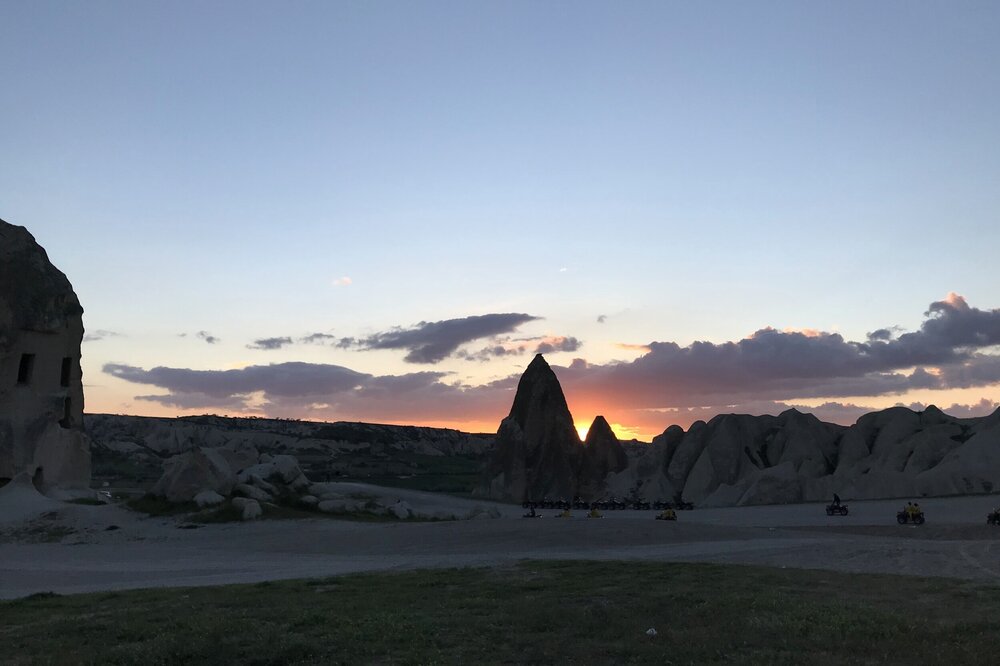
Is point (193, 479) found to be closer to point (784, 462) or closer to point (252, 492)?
point (252, 492)

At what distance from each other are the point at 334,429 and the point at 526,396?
102502 mm

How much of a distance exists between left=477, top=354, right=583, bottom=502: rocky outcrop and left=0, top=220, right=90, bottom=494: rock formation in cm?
3976

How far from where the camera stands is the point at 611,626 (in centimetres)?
1330

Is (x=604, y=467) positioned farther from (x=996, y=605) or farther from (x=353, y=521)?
(x=996, y=605)

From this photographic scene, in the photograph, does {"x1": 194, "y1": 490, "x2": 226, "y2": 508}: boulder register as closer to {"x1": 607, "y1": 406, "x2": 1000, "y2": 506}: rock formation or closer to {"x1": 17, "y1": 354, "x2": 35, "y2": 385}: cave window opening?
{"x1": 17, "y1": 354, "x2": 35, "y2": 385}: cave window opening

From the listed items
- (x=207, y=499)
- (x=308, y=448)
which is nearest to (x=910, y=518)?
(x=207, y=499)

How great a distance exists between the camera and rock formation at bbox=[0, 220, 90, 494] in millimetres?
46781

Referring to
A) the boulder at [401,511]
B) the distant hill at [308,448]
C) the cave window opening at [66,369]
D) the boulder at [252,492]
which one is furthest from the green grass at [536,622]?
the distant hill at [308,448]

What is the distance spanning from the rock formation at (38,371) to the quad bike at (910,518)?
4529cm

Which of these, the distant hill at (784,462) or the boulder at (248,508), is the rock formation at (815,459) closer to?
the distant hill at (784,462)

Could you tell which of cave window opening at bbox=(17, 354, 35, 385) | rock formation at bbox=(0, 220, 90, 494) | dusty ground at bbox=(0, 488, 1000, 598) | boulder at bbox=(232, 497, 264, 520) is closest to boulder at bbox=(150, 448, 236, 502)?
dusty ground at bbox=(0, 488, 1000, 598)

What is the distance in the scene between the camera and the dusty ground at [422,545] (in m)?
24.4

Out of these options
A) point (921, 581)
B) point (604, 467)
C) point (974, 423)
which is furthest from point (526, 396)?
point (921, 581)

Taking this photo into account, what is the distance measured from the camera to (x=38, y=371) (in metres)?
48.5
